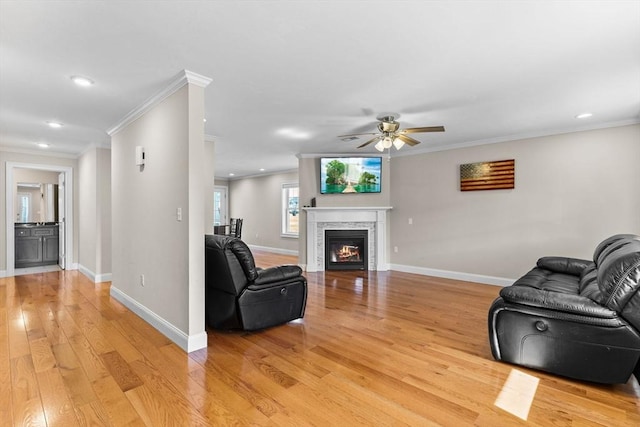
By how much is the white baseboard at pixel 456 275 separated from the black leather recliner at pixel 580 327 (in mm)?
2728

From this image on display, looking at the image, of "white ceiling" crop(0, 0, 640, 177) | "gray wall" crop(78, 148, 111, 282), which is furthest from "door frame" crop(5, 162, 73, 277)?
"white ceiling" crop(0, 0, 640, 177)

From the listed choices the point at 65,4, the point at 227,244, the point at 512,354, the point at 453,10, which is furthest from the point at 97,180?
the point at 512,354

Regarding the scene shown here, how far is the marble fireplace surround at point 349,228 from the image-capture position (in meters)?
6.53

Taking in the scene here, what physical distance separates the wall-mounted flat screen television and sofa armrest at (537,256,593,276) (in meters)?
3.24

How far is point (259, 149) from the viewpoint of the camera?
242 inches

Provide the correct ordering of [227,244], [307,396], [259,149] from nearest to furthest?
1. [307,396]
2. [227,244]
3. [259,149]

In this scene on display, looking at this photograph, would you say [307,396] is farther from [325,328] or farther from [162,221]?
[162,221]

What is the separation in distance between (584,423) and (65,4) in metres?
3.95

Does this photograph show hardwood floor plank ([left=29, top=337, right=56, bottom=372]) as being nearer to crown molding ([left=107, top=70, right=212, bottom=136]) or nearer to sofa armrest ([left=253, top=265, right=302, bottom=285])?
sofa armrest ([left=253, top=265, right=302, bottom=285])

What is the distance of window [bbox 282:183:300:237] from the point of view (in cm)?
909

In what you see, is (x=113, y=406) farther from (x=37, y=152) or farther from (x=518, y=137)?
(x=37, y=152)

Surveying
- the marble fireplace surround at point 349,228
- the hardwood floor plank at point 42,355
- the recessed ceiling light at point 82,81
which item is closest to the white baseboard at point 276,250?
the marble fireplace surround at point 349,228

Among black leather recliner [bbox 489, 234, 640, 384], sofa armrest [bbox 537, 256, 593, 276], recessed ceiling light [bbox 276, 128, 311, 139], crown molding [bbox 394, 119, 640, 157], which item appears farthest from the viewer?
recessed ceiling light [bbox 276, 128, 311, 139]

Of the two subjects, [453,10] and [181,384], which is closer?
[453,10]
